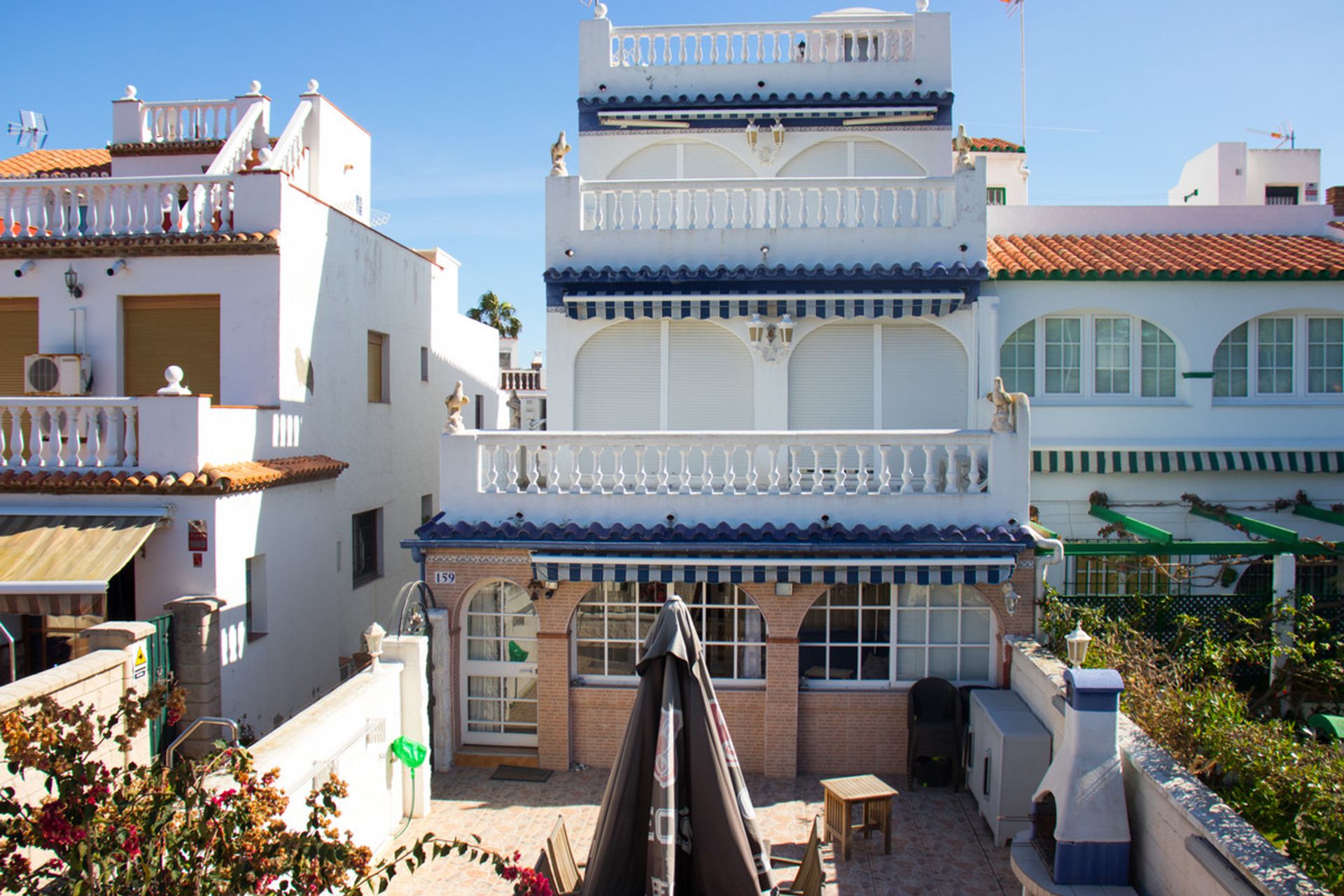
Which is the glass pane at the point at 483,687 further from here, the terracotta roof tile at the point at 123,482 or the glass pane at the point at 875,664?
the glass pane at the point at 875,664

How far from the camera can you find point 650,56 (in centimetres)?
1886

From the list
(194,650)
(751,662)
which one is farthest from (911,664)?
(194,650)

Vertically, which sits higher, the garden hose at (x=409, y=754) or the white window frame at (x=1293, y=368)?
the white window frame at (x=1293, y=368)

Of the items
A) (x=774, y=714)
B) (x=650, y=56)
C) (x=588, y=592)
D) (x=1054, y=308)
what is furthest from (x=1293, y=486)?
(x=650, y=56)

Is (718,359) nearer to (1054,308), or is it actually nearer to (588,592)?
(588,592)

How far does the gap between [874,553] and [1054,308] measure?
653 centimetres

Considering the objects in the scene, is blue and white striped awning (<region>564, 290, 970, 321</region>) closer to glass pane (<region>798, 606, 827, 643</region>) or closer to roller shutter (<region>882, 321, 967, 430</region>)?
roller shutter (<region>882, 321, 967, 430</region>)

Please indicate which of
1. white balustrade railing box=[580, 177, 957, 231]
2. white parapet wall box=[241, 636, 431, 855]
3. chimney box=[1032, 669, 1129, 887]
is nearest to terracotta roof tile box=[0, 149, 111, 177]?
white balustrade railing box=[580, 177, 957, 231]

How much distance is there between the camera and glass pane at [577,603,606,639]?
48.1 ft

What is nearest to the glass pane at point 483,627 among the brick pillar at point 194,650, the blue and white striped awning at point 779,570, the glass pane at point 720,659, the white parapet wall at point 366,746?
the white parapet wall at point 366,746

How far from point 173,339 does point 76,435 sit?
295cm

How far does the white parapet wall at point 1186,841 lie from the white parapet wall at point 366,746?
7110 mm

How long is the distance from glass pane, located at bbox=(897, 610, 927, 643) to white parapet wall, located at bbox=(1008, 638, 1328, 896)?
4.61 meters

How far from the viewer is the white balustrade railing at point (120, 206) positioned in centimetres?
1578
